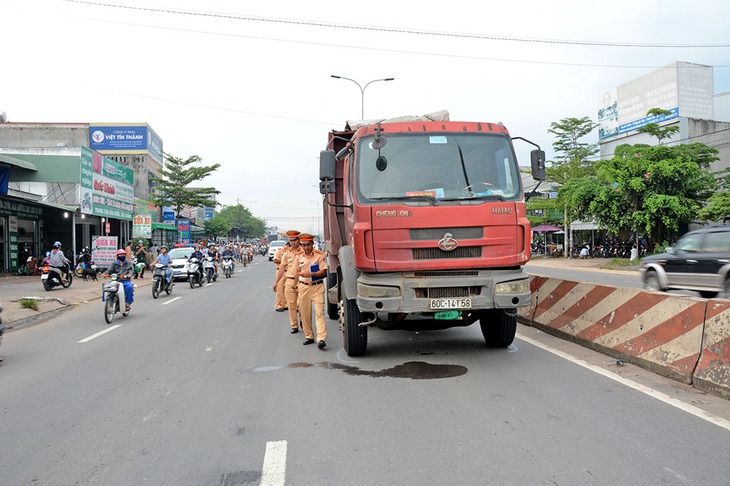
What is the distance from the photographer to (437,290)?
20.4ft

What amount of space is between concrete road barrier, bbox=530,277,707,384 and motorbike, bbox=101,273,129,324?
8.42 meters

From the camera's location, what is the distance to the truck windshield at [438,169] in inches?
251

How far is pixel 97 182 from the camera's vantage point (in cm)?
2755

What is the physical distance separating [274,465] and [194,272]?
16998 millimetres

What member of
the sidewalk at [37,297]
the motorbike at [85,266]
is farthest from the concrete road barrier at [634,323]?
the motorbike at [85,266]

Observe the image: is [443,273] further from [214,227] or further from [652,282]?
[214,227]

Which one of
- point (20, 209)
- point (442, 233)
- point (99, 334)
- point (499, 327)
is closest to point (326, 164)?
point (442, 233)

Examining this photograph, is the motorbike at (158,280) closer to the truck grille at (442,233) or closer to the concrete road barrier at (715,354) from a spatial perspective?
the truck grille at (442,233)

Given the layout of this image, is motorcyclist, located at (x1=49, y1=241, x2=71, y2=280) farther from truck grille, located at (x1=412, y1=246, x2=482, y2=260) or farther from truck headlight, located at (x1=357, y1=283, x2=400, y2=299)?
truck grille, located at (x1=412, y1=246, x2=482, y2=260)

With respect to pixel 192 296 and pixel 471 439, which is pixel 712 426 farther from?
pixel 192 296

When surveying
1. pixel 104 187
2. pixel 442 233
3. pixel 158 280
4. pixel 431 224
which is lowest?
pixel 158 280

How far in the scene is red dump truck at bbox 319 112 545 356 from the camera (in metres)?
6.07

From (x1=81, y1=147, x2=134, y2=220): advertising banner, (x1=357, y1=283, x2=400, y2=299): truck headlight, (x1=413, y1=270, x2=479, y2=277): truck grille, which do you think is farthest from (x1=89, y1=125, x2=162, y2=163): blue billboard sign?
(x1=413, y1=270, x2=479, y2=277): truck grille

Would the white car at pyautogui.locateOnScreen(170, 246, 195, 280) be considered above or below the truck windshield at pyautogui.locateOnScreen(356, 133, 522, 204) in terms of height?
below
